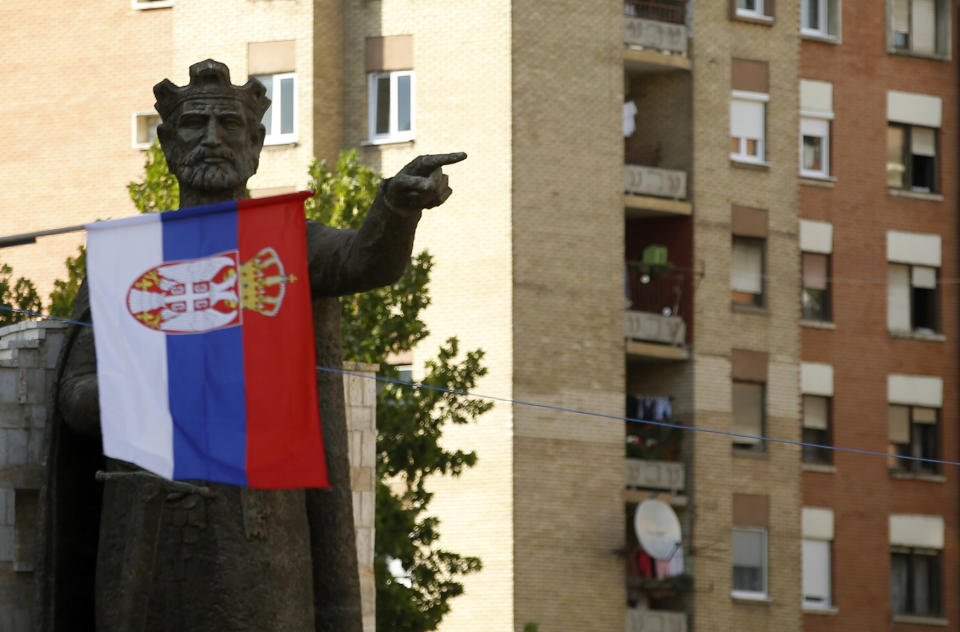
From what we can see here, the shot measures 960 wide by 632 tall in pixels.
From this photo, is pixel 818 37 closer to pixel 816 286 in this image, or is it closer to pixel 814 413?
pixel 816 286

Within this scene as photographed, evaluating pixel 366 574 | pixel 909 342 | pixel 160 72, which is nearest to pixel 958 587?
pixel 909 342

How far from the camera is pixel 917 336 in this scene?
56.4m

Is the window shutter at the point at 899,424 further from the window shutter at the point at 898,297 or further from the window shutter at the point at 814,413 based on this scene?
the window shutter at the point at 898,297

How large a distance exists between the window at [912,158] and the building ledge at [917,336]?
3295 millimetres

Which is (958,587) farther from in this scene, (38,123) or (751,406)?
(38,123)

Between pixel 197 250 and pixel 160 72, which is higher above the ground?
pixel 160 72

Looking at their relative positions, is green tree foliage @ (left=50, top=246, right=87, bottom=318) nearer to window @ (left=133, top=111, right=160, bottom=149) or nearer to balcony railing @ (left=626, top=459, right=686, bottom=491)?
window @ (left=133, top=111, right=160, bottom=149)

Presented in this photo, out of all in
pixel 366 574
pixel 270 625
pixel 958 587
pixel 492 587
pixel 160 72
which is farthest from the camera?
pixel 958 587

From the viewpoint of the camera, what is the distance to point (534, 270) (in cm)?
4919

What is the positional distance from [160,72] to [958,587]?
69.3 ft

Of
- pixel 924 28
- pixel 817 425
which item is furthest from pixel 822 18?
pixel 817 425

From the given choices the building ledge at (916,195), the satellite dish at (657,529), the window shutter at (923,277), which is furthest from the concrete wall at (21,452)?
the window shutter at (923,277)

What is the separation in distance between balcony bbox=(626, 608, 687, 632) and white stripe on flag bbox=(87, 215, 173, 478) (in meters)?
38.3

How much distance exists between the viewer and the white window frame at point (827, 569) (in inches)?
2130
